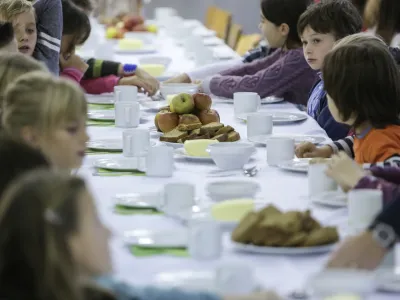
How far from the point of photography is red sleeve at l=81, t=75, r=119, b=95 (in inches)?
181

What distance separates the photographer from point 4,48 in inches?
127

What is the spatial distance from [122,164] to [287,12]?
1.96 metres

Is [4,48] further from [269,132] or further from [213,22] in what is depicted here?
[213,22]

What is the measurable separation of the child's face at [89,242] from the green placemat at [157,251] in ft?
1.40

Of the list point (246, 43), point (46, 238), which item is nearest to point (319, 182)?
point (46, 238)

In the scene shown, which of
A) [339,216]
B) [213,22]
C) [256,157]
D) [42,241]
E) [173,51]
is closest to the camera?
[42,241]

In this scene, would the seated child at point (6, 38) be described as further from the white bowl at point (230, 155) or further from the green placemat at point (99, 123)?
the white bowl at point (230, 155)

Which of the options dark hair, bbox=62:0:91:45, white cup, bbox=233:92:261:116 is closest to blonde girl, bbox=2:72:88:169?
white cup, bbox=233:92:261:116

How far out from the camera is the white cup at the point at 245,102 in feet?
12.6

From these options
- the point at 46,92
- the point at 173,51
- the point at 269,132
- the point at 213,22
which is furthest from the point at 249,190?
the point at 213,22

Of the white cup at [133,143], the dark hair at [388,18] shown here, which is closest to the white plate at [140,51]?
the dark hair at [388,18]

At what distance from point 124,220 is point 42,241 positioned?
936 millimetres

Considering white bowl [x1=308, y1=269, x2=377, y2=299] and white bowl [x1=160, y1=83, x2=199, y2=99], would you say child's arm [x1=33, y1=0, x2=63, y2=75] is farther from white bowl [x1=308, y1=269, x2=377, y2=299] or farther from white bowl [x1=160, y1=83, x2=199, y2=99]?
white bowl [x1=308, y1=269, x2=377, y2=299]

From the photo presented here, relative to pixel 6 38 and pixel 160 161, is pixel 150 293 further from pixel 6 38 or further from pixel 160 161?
pixel 6 38
